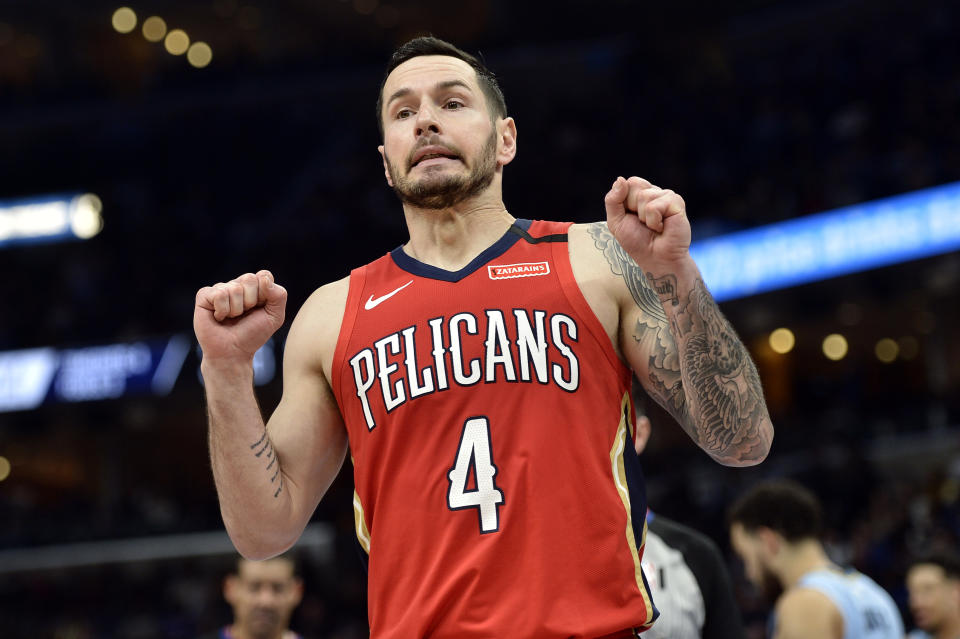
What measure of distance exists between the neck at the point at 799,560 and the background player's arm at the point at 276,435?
2.94 m

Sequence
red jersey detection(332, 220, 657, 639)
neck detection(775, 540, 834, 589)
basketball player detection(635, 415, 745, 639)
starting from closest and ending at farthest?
1. red jersey detection(332, 220, 657, 639)
2. basketball player detection(635, 415, 745, 639)
3. neck detection(775, 540, 834, 589)

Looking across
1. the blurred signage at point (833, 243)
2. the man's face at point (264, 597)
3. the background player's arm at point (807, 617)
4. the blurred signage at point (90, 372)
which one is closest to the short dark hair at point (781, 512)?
the background player's arm at point (807, 617)

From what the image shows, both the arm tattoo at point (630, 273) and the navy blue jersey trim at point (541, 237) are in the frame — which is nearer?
the arm tattoo at point (630, 273)

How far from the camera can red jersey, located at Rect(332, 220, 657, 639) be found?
2439mm

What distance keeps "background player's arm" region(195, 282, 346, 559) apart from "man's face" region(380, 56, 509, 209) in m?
0.35

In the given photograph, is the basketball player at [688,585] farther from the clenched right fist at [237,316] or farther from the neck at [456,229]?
the clenched right fist at [237,316]

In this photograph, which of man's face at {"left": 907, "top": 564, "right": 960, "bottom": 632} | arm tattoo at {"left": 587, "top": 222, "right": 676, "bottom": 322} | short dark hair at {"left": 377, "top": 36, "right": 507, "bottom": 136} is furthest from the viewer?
man's face at {"left": 907, "top": 564, "right": 960, "bottom": 632}

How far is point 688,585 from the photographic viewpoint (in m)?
4.21

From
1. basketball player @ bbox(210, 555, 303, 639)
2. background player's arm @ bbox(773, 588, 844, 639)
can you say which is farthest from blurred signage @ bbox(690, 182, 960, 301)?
basketball player @ bbox(210, 555, 303, 639)

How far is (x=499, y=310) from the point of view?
2672mm

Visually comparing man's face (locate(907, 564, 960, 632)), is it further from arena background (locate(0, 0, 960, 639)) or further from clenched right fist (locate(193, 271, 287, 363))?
clenched right fist (locate(193, 271, 287, 363))

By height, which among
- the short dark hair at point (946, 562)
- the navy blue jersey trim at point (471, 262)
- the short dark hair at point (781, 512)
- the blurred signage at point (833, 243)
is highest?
the blurred signage at point (833, 243)

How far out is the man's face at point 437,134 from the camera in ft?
9.31

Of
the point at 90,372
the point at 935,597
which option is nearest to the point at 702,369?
the point at 935,597
